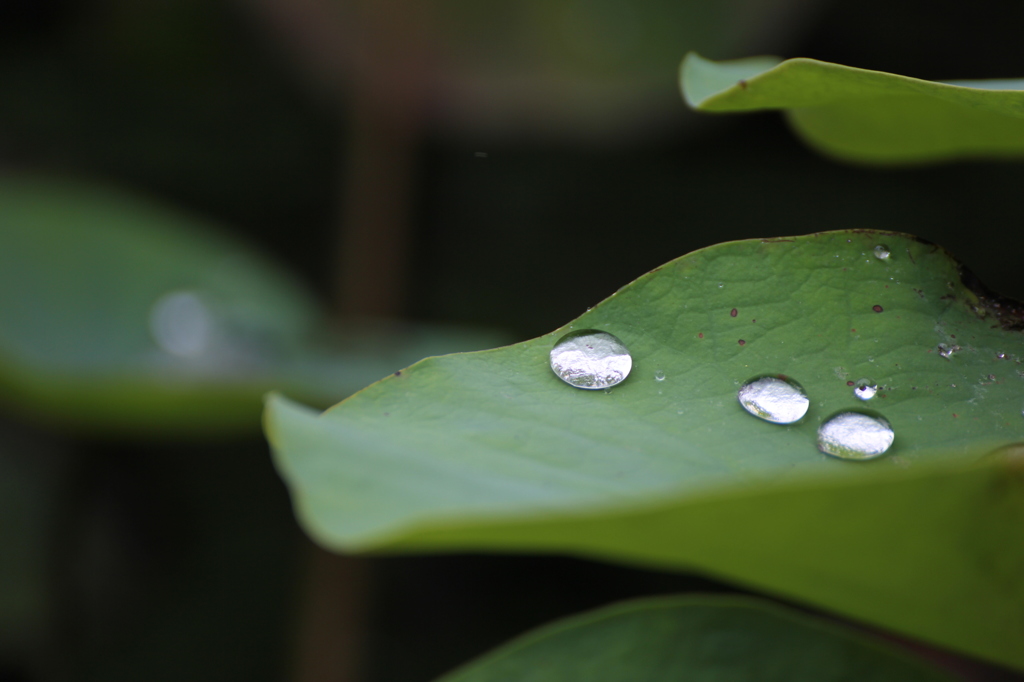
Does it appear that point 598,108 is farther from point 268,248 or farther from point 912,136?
point 912,136

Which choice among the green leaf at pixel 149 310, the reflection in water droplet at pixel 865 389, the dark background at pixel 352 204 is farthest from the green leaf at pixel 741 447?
the dark background at pixel 352 204

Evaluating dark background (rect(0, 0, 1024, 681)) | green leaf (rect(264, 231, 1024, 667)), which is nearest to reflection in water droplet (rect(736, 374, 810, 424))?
green leaf (rect(264, 231, 1024, 667))

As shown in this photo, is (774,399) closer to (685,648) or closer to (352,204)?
(685,648)

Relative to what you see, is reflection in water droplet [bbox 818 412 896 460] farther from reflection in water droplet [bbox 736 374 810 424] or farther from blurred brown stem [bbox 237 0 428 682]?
blurred brown stem [bbox 237 0 428 682]

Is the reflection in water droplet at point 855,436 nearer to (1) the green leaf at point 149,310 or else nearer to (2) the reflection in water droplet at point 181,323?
(1) the green leaf at point 149,310

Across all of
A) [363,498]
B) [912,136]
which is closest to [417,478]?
[363,498]

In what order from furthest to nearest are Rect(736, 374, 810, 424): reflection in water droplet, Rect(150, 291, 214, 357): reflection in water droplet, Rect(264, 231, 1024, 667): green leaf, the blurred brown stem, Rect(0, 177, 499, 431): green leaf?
the blurred brown stem < Rect(150, 291, 214, 357): reflection in water droplet < Rect(0, 177, 499, 431): green leaf < Rect(736, 374, 810, 424): reflection in water droplet < Rect(264, 231, 1024, 667): green leaf
